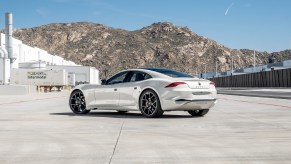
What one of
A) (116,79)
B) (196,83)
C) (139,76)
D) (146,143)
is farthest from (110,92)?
(146,143)

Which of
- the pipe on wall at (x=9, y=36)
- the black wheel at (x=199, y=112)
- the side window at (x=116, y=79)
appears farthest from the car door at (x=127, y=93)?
the pipe on wall at (x=9, y=36)

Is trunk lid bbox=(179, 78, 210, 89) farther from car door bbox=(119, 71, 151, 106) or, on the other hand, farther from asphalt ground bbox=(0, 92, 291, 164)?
asphalt ground bbox=(0, 92, 291, 164)

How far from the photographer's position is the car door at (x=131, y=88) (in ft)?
44.1

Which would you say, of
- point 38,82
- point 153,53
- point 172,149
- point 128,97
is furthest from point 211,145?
point 153,53

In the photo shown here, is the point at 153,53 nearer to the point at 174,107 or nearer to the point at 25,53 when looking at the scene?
the point at 25,53

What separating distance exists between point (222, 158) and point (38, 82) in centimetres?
7283

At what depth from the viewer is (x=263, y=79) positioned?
78.6 metres

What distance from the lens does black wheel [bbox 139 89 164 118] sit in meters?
12.9

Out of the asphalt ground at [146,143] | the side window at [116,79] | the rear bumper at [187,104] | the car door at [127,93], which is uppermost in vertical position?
the side window at [116,79]

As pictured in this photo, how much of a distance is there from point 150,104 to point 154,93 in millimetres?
339

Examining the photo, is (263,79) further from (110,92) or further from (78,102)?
(110,92)

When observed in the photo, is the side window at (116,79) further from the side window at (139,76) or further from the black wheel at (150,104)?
the black wheel at (150,104)

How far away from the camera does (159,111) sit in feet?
42.5

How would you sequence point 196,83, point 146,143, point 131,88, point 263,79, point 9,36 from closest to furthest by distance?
point 146,143, point 196,83, point 131,88, point 9,36, point 263,79
